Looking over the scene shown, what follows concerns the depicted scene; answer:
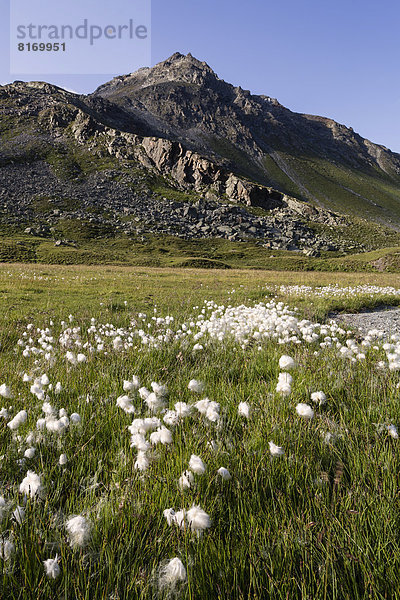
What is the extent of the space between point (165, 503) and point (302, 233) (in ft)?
420

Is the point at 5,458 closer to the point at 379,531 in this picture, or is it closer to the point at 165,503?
the point at 165,503

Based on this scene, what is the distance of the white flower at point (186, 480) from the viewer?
76.3 inches

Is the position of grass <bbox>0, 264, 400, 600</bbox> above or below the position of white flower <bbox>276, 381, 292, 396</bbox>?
below

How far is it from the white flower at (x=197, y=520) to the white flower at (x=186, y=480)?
23 centimetres

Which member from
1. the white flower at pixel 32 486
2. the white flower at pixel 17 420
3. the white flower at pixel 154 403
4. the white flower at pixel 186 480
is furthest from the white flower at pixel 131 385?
the white flower at pixel 186 480

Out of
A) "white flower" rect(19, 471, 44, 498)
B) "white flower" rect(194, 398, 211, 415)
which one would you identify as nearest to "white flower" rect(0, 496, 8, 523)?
"white flower" rect(19, 471, 44, 498)

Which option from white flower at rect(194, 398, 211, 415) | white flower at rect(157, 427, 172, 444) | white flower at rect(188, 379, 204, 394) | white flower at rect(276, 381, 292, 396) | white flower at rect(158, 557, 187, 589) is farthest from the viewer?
white flower at rect(188, 379, 204, 394)

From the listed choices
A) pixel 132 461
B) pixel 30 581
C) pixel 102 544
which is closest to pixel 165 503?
pixel 102 544

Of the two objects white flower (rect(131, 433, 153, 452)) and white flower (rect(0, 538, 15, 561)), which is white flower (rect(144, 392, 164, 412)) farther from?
white flower (rect(0, 538, 15, 561))

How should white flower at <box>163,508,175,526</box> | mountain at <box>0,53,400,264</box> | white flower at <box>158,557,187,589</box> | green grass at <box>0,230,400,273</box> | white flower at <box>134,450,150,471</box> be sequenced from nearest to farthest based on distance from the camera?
white flower at <box>158,557,187,589</box>
white flower at <box>163,508,175,526</box>
white flower at <box>134,450,150,471</box>
green grass at <box>0,230,400,273</box>
mountain at <box>0,53,400,264</box>

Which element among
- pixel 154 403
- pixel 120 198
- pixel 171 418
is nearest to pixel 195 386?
pixel 154 403

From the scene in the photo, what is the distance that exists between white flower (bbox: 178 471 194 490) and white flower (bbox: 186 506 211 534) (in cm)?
23

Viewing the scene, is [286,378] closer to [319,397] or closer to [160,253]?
[319,397]

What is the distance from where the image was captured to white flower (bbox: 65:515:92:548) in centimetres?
158
